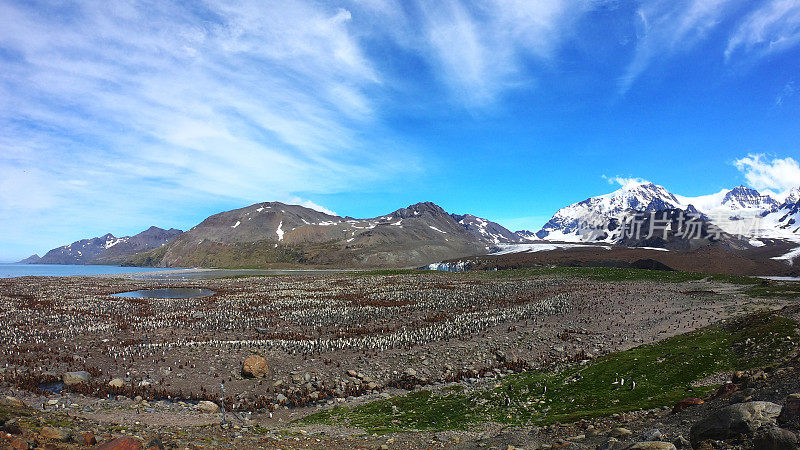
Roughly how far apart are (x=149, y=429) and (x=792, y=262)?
207 meters

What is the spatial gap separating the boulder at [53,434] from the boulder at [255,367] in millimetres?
12437

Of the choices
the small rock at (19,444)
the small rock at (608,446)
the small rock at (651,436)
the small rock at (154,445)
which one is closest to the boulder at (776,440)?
the small rock at (651,436)

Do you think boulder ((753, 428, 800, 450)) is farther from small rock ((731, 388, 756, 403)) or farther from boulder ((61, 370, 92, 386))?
boulder ((61, 370, 92, 386))

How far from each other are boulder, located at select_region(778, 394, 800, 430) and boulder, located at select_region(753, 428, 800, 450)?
0.73 metres

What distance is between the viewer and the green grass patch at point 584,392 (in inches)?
593

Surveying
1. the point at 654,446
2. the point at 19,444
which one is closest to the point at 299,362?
the point at 19,444

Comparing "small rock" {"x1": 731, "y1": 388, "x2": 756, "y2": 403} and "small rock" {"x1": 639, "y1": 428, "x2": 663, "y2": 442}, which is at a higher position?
"small rock" {"x1": 731, "y1": 388, "x2": 756, "y2": 403}

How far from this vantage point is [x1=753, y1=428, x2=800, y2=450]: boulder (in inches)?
261

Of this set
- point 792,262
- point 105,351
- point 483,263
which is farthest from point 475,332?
point 792,262

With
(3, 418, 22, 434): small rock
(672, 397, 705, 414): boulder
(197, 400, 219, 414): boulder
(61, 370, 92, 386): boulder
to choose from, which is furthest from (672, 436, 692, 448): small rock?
(61, 370, 92, 386): boulder

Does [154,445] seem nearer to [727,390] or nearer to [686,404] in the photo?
[686,404]

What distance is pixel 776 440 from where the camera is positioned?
684 centimetres

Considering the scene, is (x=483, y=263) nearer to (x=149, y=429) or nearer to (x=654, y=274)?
(x=654, y=274)

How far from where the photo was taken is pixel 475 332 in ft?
100
